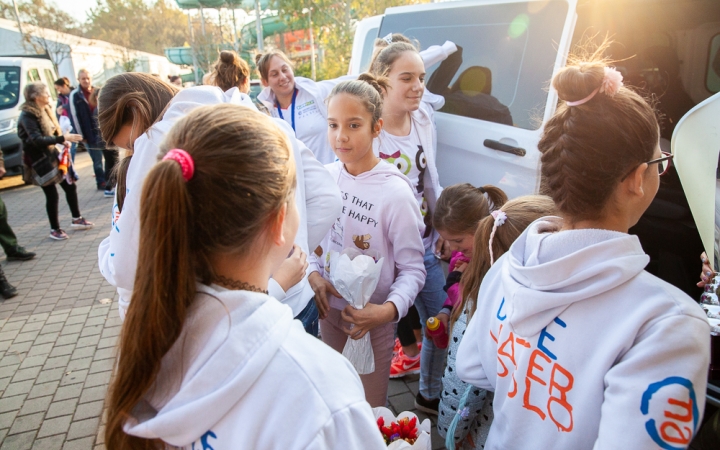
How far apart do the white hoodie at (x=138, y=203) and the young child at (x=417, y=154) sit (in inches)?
38.4

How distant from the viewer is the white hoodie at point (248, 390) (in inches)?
32.7

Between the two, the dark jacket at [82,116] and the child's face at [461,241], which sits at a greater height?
the child's face at [461,241]

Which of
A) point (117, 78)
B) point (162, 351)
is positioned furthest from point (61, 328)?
point (162, 351)

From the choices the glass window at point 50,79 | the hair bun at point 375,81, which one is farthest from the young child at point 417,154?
the glass window at point 50,79

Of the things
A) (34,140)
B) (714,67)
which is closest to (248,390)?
(714,67)

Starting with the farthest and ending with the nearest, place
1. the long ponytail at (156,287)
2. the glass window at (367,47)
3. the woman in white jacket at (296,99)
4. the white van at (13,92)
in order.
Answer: the white van at (13,92), the glass window at (367,47), the woman in white jacket at (296,99), the long ponytail at (156,287)

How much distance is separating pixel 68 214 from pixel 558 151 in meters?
8.53

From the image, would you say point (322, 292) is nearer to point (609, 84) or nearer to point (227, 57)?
point (609, 84)

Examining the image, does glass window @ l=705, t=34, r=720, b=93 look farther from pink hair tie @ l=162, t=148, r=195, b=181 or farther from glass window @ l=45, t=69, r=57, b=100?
glass window @ l=45, t=69, r=57, b=100

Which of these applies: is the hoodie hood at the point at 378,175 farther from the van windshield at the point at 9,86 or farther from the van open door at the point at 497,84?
the van windshield at the point at 9,86

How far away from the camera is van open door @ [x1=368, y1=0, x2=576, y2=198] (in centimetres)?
256

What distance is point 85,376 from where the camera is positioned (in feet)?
11.0

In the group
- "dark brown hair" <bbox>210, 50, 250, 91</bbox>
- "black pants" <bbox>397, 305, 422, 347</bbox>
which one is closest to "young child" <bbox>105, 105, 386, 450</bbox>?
"black pants" <bbox>397, 305, 422, 347</bbox>

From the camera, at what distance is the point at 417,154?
279 cm
